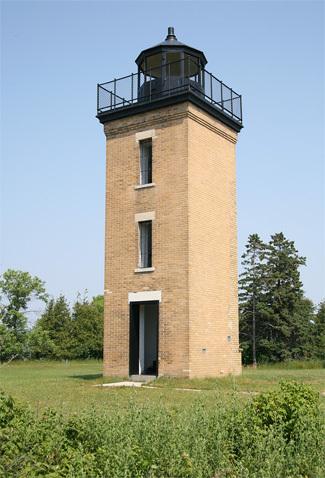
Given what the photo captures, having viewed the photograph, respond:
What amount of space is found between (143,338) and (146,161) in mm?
6190

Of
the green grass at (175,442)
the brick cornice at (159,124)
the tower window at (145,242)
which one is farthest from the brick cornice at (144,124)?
the green grass at (175,442)

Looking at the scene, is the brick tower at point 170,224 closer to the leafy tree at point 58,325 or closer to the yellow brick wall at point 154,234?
the yellow brick wall at point 154,234

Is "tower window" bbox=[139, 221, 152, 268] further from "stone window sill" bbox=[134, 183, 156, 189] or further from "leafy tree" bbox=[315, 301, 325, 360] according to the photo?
"leafy tree" bbox=[315, 301, 325, 360]

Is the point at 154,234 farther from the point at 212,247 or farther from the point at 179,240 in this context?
the point at 212,247

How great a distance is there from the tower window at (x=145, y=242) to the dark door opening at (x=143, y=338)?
155 cm

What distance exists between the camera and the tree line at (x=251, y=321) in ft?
159

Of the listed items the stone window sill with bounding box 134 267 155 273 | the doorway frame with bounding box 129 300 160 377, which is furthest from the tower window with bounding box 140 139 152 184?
the doorway frame with bounding box 129 300 160 377

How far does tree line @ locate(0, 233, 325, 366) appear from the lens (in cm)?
4844

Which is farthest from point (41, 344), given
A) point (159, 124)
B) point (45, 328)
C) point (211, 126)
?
point (211, 126)

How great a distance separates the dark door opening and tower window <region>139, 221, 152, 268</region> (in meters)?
1.55

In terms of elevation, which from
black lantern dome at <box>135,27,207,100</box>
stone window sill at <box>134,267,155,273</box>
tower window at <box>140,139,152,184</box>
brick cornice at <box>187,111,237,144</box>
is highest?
black lantern dome at <box>135,27,207,100</box>

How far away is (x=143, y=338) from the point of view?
19703 mm

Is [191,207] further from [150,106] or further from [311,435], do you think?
[311,435]

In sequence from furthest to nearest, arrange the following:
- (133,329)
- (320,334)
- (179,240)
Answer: (320,334), (133,329), (179,240)
